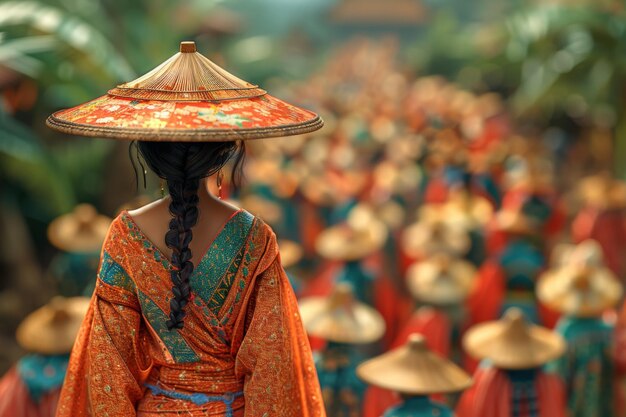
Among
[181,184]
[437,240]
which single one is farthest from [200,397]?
[437,240]

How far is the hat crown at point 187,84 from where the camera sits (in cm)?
237

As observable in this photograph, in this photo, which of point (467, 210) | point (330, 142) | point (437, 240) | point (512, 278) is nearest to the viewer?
point (512, 278)

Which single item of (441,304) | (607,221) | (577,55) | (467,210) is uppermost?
(577,55)

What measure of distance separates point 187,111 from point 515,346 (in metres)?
2.48

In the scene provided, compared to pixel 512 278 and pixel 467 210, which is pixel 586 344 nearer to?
pixel 512 278

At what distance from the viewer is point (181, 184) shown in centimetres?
240

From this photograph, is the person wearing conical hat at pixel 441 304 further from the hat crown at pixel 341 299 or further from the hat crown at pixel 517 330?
the hat crown at pixel 517 330

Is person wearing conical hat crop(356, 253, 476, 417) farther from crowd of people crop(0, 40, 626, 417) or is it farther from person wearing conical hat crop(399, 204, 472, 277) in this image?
person wearing conical hat crop(399, 204, 472, 277)

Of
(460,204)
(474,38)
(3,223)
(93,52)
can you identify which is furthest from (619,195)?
(474,38)

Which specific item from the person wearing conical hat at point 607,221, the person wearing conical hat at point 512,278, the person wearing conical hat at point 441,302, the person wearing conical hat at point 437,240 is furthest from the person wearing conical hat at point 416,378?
the person wearing conical hat at point 607,221

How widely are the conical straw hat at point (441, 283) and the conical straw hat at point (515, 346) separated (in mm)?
1277

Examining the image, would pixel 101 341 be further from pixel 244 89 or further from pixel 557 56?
pixel 557 56

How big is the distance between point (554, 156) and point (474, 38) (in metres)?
8.69

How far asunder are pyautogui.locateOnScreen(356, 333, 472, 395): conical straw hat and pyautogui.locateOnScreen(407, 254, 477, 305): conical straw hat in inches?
71.4
